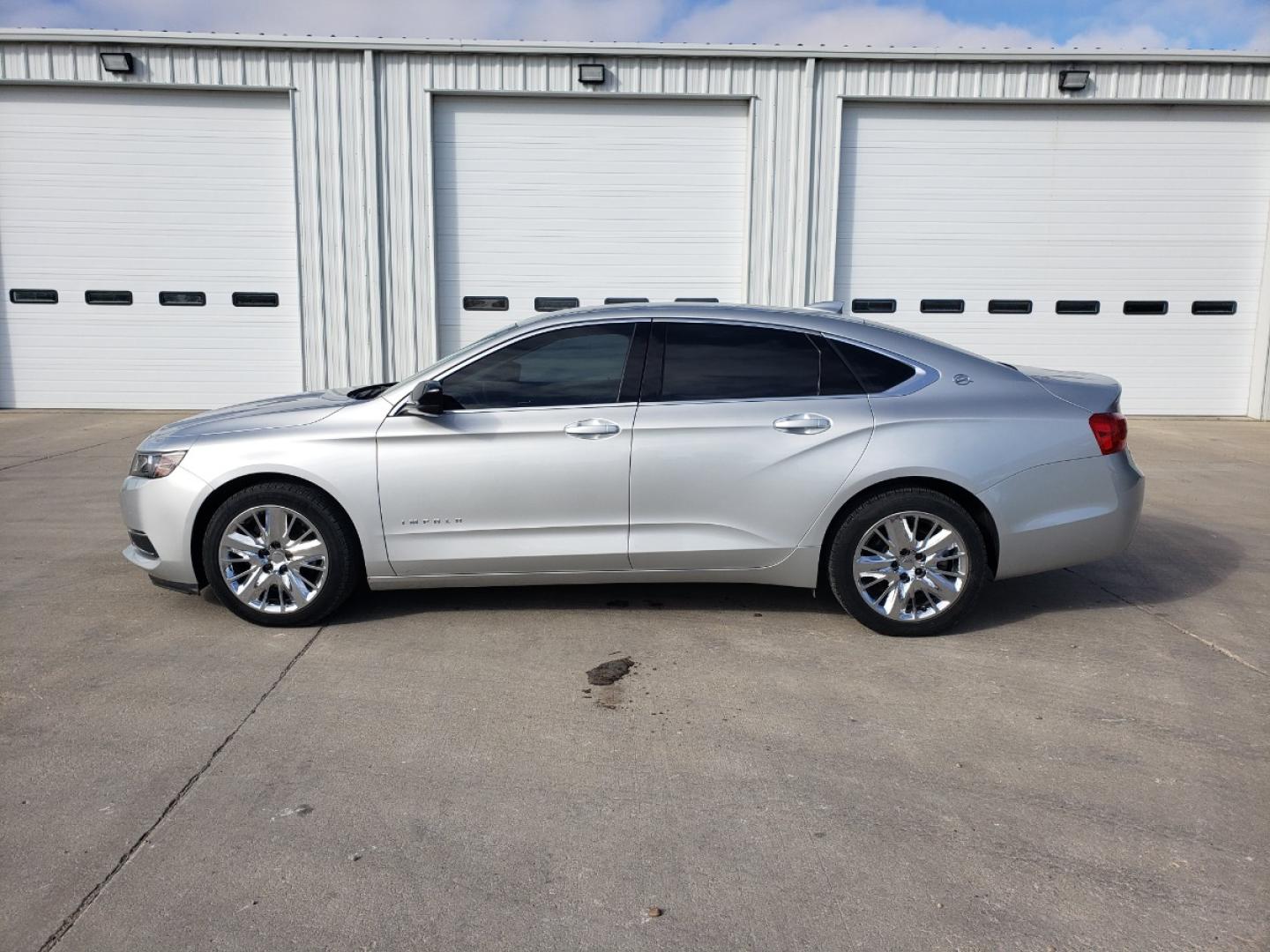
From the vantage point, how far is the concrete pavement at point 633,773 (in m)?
2.73

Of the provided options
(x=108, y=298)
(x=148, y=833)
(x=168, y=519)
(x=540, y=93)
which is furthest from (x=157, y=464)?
(x=108, y=298)

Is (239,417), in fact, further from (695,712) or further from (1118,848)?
(1118,848)

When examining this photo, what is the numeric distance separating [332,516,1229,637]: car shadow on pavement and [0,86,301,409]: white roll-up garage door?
8617 mm

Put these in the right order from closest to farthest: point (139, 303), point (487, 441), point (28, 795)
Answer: point (28, 795)
point (487, 441)
point (139, 303)

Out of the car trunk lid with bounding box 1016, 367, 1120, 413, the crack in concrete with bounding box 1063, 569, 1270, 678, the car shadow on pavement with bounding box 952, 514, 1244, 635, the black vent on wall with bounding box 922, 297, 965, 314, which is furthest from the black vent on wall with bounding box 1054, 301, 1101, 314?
the car trunk lid with bounding box 1016, 367, 1120, 413

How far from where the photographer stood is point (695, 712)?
403cm

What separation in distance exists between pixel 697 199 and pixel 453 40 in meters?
3.50

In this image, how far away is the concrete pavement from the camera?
8.96 ft

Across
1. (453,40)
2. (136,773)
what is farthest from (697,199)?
(136,773)

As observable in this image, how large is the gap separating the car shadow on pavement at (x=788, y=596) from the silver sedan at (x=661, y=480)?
0.38 meters

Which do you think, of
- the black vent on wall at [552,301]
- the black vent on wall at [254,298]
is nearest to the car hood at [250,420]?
the black vent on wall at [552,301]

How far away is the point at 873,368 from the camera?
16.5 feet

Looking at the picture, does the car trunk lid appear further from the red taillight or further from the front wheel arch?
the front wheel arch

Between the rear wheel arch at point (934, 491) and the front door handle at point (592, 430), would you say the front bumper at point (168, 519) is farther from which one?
the rear wheel arch at point (934, 491)
